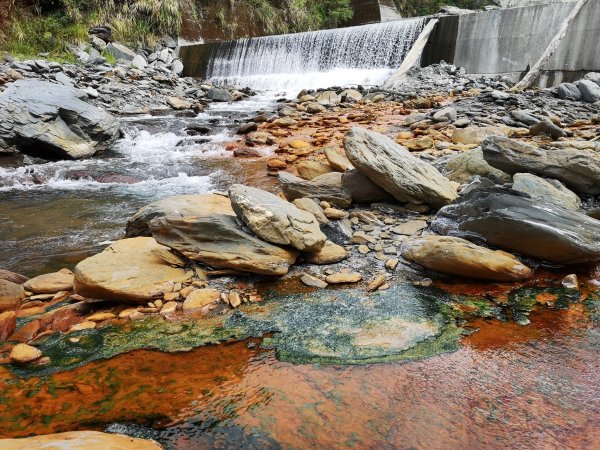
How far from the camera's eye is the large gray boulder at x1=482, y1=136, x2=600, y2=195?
4094 mm

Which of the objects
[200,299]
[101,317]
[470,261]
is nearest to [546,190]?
[470,261]

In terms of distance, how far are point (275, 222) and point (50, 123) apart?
6.42 meters

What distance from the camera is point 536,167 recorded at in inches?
166

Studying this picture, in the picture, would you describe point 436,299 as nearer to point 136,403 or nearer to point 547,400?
point 547,400

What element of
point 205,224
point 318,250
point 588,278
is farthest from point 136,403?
point 588,278

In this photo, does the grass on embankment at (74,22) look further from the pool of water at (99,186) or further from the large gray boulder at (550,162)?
the large gray boulder at (550,162)

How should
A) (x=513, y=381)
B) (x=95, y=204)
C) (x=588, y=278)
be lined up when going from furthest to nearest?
(x=95, y=204), (x=588, y=278), (x=513, y=381)

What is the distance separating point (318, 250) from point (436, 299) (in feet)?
3.24

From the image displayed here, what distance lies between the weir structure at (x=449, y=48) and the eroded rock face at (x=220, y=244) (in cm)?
1099

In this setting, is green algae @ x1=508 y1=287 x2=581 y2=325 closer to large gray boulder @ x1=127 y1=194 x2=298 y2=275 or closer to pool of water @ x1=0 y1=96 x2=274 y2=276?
large gray boulder @ x1=127 y1=194 x2=298 y2=275

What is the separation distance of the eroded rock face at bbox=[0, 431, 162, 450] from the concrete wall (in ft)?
42.5

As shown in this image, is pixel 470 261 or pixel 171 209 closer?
pixel 470 261

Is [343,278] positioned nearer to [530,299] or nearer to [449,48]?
[530,299]

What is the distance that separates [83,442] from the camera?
149 centimetres
